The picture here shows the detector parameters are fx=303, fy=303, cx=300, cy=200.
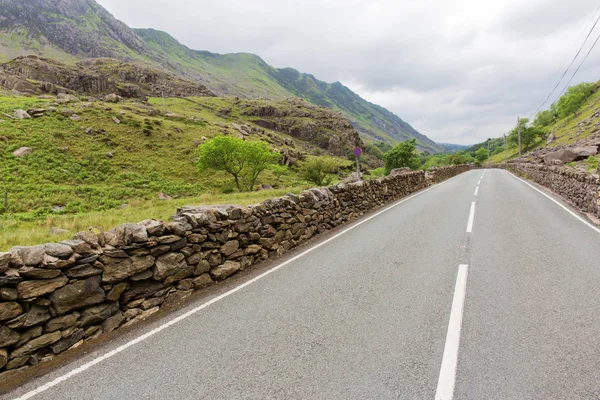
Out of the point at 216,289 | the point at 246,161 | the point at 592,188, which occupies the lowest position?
the point at 216,289

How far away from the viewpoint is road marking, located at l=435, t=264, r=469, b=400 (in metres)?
2.85

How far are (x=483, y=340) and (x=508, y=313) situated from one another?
952 mm

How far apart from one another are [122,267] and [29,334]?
1284mm

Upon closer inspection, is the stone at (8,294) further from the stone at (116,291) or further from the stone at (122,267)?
the stone at (116,291)

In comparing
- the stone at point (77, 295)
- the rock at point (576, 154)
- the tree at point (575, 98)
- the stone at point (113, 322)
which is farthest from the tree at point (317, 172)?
the tree at point (575, 98)

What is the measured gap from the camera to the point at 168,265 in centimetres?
544

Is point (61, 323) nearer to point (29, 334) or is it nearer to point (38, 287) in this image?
point (29, 334)

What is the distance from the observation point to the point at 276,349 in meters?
3.72

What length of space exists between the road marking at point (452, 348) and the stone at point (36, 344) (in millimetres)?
4564

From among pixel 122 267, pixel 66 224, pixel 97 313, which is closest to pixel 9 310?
pixel 97 313

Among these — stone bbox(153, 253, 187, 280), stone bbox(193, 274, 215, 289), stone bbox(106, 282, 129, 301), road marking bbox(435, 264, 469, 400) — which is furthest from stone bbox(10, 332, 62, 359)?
road marking bbox(435, 264, 469, 400)

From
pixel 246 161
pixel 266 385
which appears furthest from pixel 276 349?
pixel 246 161

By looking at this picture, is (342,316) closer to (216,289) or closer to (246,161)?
(216,289)

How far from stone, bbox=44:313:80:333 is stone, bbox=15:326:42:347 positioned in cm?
8
